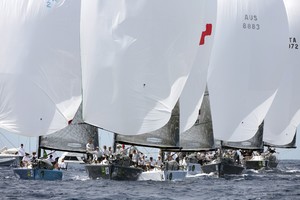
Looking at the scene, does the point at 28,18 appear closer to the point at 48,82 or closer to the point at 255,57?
the point at 48,82

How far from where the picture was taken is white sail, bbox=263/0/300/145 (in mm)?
72000

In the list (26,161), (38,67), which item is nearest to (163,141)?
(26,161)

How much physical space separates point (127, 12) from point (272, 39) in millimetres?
17863

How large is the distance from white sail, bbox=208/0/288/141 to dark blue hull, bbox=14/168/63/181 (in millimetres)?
14898

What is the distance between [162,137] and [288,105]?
23.1m

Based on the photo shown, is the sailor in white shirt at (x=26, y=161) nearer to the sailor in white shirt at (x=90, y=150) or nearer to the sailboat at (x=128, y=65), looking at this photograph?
the sailor in white shirt at (x=90, y=150)

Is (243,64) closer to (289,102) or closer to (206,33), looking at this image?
(206,33)

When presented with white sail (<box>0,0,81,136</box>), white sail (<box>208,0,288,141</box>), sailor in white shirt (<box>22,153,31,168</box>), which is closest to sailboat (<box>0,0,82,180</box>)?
white sail (<box>0,0,81,136</box>)

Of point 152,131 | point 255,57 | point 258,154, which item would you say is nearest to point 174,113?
point 152,131

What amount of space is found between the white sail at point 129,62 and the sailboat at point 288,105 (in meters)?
23.0

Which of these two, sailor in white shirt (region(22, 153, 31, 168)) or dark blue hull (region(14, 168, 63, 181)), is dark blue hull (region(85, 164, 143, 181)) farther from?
sailor in white shirt (region(22, 153, 31, 168))

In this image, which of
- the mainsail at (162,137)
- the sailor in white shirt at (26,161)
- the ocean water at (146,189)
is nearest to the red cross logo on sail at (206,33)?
the mainsail at (162,137)

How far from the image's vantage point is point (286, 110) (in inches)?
2849

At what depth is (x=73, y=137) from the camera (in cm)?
5372
